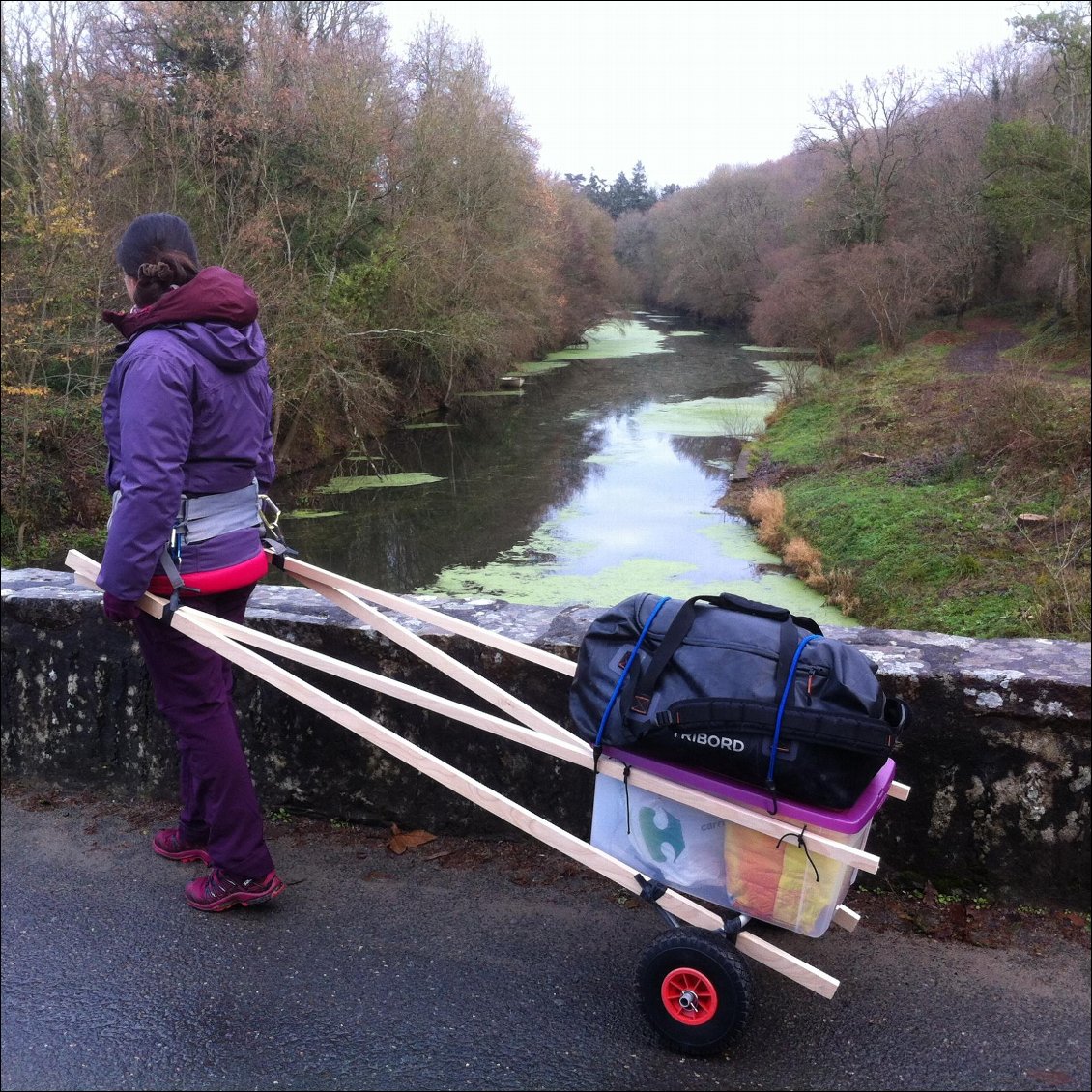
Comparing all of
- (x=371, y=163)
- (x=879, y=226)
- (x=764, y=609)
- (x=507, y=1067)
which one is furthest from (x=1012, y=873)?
(x=879, y=226)

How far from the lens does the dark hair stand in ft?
10.0

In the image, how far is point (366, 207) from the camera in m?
27.0

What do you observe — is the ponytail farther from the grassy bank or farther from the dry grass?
the dry grass

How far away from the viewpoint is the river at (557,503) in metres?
16.0

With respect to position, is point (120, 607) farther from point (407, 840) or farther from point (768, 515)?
point (768, 515)

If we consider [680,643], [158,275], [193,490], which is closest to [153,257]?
[158,275]

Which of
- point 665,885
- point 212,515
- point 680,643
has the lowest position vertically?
point 665,885

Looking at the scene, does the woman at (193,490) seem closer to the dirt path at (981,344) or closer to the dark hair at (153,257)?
the dark hair at (153,257)

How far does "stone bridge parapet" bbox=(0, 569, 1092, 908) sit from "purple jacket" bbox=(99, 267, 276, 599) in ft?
2.50

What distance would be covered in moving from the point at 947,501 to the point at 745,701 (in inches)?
668

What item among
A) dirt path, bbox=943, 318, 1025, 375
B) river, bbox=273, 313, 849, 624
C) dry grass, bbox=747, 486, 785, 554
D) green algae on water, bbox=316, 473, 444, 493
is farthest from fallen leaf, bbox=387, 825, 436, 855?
dirt path, bbox=943, 318, 1025, 375

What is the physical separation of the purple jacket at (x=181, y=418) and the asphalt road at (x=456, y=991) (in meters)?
1.01

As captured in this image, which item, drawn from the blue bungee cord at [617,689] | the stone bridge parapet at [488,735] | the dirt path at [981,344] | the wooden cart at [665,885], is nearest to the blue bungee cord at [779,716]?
the wooden cart at [665,885]

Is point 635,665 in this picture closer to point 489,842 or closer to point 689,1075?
point 689,1075
